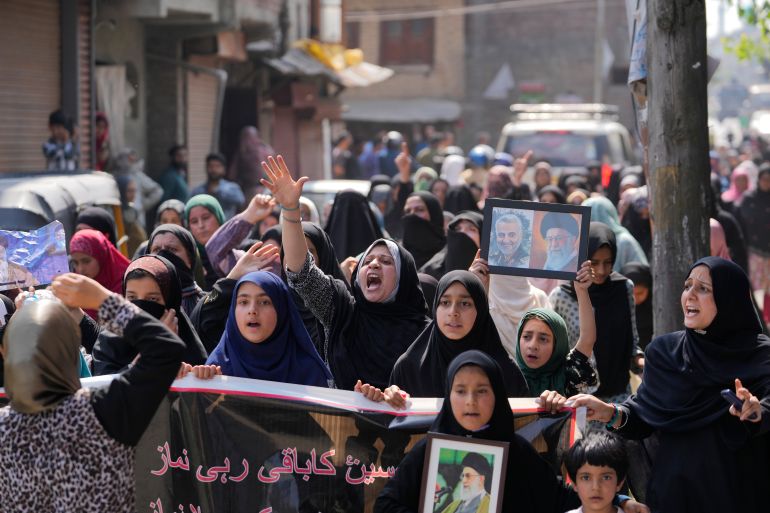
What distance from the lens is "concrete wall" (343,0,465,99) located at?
34844 millimetres

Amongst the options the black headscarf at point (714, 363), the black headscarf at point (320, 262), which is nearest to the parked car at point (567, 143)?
the black headscarf at point (320, 262)

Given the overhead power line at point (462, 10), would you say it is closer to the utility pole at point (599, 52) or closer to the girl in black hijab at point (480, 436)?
the utility pole at point (599, 52)

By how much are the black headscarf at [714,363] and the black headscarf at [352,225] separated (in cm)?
427

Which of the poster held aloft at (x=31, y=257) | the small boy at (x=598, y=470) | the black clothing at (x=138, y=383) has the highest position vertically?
the poster held aloft at (x=31, y=257)

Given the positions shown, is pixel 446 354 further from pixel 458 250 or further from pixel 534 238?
pixel 458 250

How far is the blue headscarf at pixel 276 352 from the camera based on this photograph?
4.62 m

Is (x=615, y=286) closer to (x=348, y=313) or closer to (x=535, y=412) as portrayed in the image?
(x=348, y=313)

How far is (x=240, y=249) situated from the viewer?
7.38 meters

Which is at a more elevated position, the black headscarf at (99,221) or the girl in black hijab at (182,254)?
the black headscarf at (99,221)

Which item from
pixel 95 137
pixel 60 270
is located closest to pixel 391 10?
pixel 95 137

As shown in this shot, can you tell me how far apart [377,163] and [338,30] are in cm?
349

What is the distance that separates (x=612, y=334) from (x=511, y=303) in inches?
21.4

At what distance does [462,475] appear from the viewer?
12.1ft

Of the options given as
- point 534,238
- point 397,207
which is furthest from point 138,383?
point 397,207
